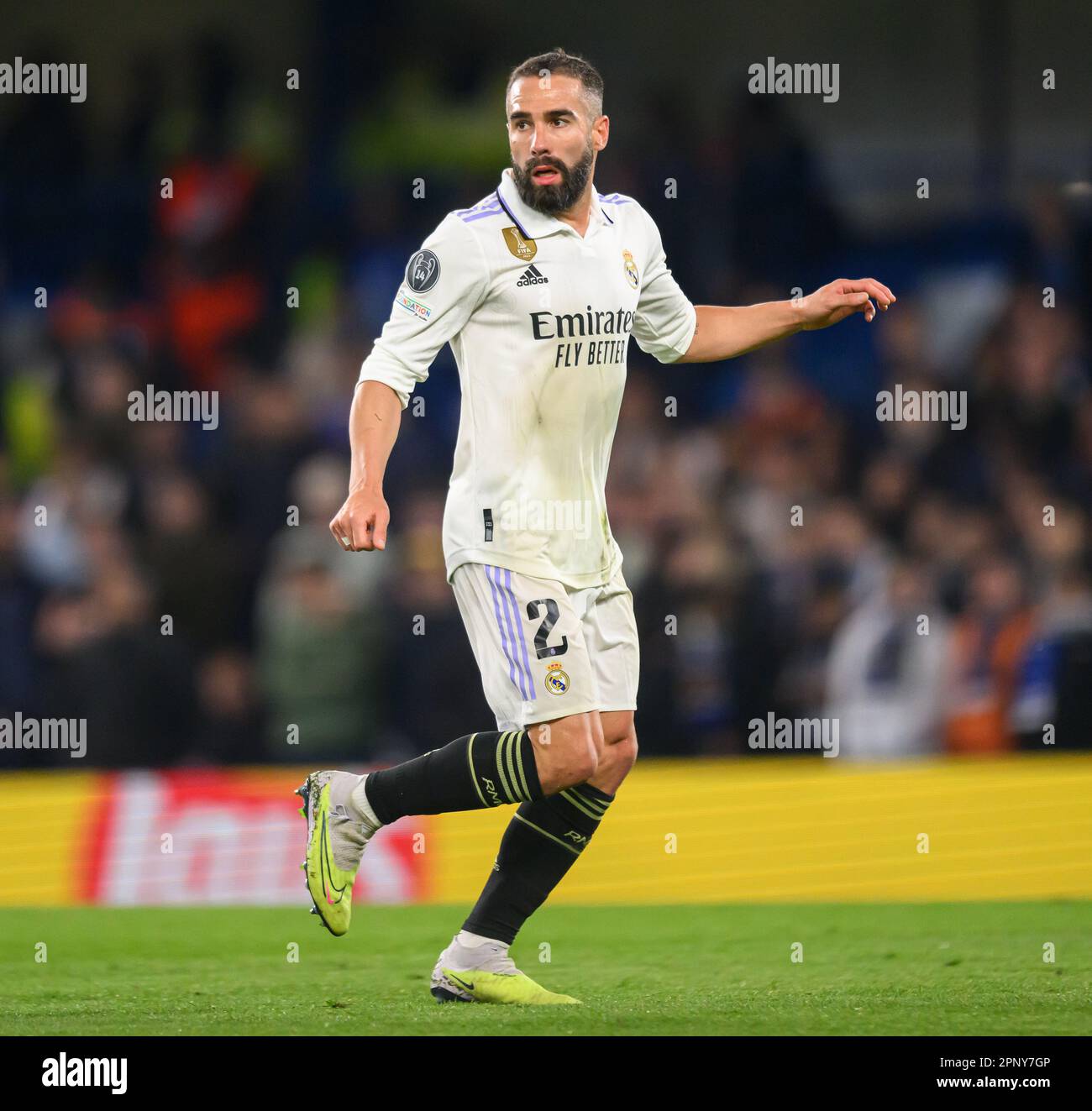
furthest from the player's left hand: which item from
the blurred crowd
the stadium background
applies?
the blurred crowd

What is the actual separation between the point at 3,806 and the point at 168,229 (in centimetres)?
520

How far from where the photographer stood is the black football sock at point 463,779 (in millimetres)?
4980

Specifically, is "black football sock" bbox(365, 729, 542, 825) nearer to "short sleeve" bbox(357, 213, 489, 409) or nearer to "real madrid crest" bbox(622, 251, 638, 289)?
"short sleeve" bbox(357, 213, 489, 409)

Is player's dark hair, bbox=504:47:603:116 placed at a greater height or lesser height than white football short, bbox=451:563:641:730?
greater

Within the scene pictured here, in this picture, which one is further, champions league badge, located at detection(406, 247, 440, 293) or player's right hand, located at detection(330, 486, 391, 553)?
champions league badge, located at detection(406, 247, 440, 293)

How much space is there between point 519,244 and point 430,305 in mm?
279

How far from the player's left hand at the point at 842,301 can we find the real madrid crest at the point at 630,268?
51cm

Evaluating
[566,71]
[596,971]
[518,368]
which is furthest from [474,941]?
[566,71]

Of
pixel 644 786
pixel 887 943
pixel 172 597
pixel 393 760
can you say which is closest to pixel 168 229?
pixel 172 597

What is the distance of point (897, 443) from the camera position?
11219 millimetres

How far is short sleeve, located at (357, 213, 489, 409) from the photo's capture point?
16.5ft

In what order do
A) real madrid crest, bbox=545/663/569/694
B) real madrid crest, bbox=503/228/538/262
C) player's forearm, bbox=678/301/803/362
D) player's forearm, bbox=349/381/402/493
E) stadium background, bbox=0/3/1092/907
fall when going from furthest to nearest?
stadium background, bbox=0/3/1092/907 < player's forearm, bbox=678/301/803/362 < real madrid crest, bbox=503/228/538/262 < real madrid crest, bbox=545/663/569/694 < player's forearm, bbox=349/381/402/493

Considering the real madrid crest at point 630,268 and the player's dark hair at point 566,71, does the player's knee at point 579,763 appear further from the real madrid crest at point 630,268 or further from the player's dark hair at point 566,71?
the player's dark hair at point 566,71

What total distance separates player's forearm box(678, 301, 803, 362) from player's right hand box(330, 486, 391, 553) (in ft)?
4.44
